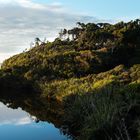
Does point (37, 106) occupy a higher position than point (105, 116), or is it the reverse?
point (105, 116)

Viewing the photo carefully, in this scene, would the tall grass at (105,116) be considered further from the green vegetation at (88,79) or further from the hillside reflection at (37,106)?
the hillside reflection at (37,106)

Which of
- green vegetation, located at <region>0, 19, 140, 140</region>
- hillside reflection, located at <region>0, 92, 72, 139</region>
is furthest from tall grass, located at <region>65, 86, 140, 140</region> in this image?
hillside reflection, located at <region>0, 92, 72, 139</region>

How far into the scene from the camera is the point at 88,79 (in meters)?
43.3

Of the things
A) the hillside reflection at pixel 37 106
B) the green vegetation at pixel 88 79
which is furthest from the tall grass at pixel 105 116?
the hillside reflection at pixel 37 106

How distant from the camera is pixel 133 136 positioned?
22.1 m

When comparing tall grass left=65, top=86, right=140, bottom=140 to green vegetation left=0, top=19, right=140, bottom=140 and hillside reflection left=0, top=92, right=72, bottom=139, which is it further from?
hillside reflection left=0, top=92, right=72, bottom=139

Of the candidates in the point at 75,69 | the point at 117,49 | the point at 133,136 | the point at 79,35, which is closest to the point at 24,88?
the point at 75,69

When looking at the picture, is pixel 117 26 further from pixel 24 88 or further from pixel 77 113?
pixel 77 113

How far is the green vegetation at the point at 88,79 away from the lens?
24.8 meters

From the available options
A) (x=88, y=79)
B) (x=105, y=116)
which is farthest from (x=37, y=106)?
(x=105, y=116)

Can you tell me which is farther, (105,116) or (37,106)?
(37,106)

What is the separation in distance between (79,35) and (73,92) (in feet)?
95.4

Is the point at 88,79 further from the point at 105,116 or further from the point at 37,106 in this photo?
the point at 105,116

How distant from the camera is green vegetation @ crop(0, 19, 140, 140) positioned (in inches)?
976
